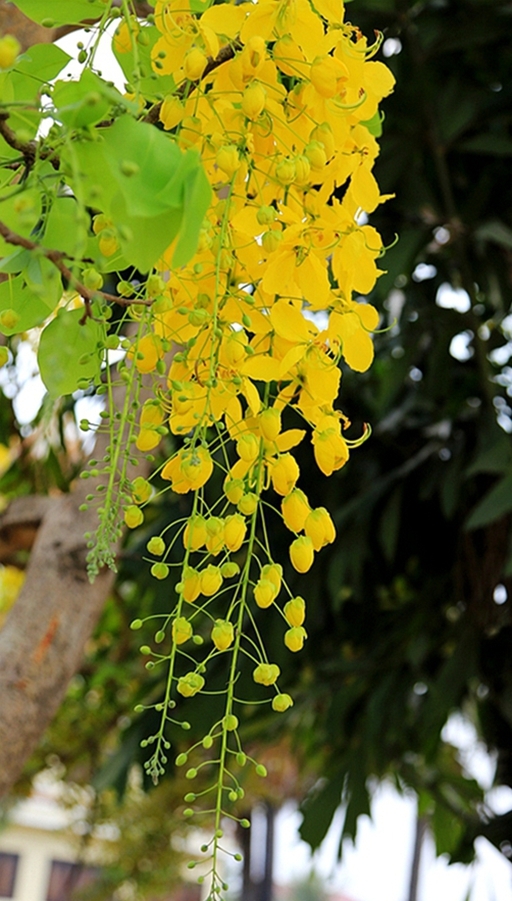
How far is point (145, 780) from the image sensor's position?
1224 mm

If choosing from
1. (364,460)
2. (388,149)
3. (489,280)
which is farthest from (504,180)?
(364,460)

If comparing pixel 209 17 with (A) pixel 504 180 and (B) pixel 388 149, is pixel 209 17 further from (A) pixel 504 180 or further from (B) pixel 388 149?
(A) pixel 504 180

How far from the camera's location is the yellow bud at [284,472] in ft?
1.08

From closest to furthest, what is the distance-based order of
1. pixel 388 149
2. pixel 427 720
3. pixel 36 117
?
pixel 36 117 → pixel 388 149 → pixel 427 720

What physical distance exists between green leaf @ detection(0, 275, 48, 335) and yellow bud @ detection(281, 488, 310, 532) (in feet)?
0.34

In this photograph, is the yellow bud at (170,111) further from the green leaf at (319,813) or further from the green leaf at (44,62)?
the green leaf at (319,813)

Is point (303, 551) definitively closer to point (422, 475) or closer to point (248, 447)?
point (248, 447)

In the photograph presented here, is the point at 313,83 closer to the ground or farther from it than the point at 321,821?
farther from it

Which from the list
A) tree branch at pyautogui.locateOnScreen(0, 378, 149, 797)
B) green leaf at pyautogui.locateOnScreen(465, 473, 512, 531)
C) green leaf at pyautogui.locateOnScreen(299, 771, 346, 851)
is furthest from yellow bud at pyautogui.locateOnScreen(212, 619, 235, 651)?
green leaf at pyautogui.locateOnScreen(299, 771, 346, 851)

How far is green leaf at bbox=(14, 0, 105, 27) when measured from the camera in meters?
0.35

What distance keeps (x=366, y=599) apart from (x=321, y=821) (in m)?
0.33

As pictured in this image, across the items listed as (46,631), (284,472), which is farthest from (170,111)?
(46,631)

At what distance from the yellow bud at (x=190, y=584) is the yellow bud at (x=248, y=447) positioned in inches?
1.6

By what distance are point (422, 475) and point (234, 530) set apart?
103cm
